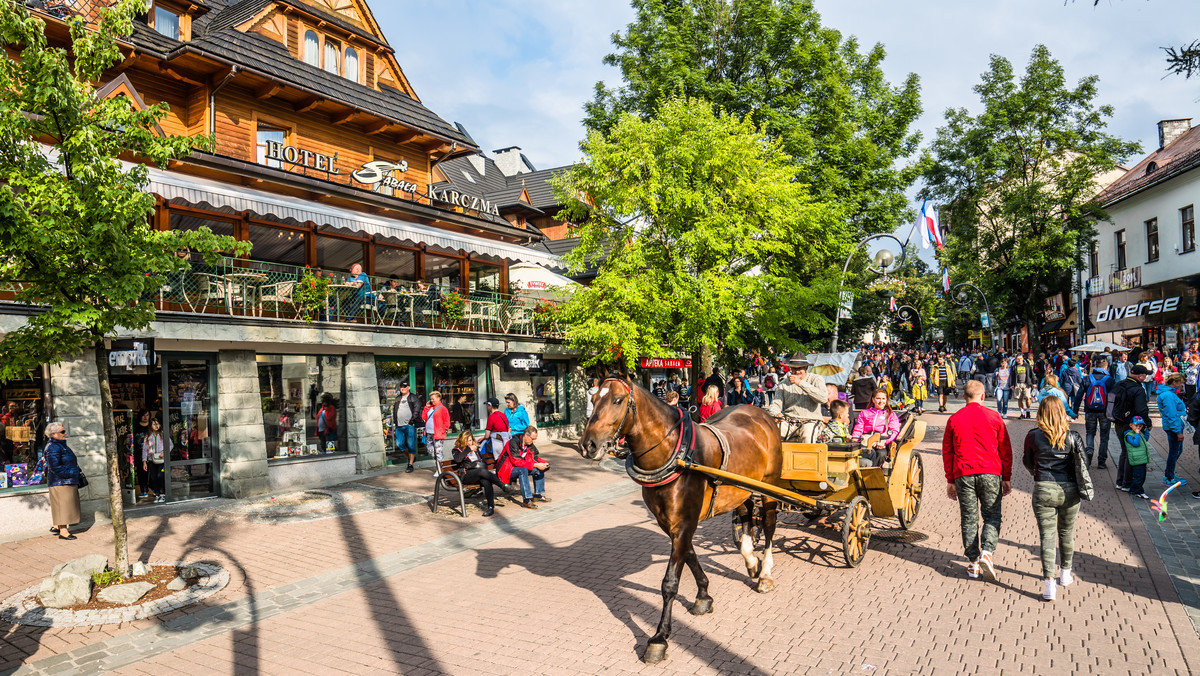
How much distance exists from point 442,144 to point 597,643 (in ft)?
60.6

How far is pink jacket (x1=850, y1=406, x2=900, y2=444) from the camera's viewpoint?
357 inches

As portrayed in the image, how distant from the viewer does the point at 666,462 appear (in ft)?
19.4

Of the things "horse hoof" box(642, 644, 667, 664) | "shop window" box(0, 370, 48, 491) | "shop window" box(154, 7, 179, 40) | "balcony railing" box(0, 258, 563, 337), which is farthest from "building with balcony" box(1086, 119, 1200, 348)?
"shop window" box(0, 370, 48, 491)

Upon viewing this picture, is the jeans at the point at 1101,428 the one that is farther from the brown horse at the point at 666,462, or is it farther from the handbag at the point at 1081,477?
the brown horse at the point at 666,462

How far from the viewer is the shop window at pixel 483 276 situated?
2219 centimetres

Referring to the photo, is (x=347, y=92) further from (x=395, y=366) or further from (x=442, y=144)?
(x=395, y=366)

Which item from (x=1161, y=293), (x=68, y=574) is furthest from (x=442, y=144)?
(x=1161, y=293)

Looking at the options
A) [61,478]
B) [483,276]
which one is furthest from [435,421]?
[483,276]

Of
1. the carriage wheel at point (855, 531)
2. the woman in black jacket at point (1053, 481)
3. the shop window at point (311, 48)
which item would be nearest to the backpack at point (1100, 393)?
the woman in black jacket at point (1053, 481)

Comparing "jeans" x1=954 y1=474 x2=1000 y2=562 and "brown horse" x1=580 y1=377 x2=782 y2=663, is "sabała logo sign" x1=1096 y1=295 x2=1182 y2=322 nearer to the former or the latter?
"jeans" x1=954 y1=474 x2=1000 y2=562

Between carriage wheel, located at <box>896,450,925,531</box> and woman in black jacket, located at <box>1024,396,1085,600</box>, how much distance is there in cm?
182

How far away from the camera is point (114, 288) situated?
24.7 feet

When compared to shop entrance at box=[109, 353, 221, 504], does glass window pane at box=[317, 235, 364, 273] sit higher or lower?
higher

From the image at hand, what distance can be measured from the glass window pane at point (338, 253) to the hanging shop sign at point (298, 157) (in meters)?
1.77
